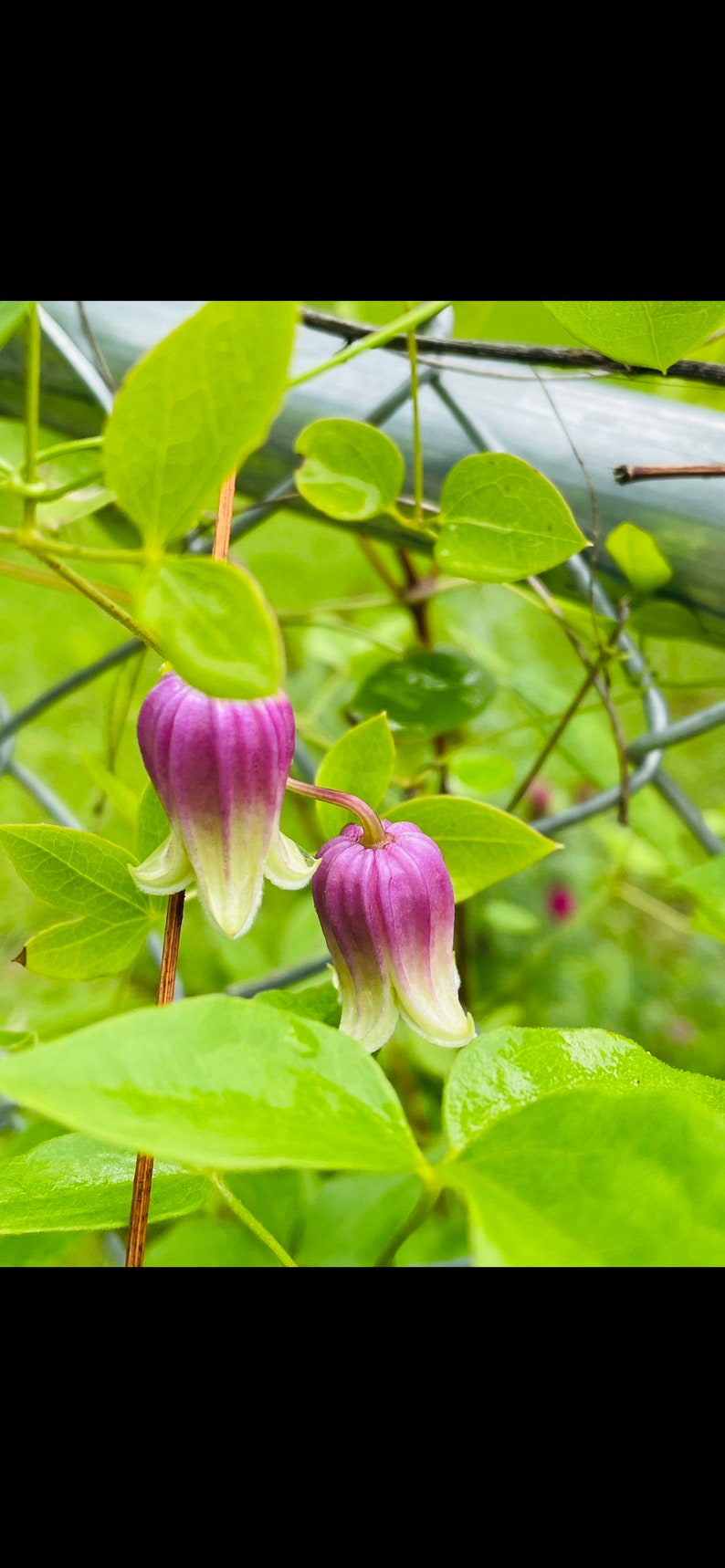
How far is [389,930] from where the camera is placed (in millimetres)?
392

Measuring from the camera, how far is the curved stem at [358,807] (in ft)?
1.24

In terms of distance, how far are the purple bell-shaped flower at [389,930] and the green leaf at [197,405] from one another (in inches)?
6.4

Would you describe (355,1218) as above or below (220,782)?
below

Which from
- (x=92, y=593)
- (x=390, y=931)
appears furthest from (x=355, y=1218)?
(x=92, y=593)

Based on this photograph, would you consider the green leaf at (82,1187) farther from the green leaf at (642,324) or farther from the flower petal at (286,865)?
the green leaf at (642,324)

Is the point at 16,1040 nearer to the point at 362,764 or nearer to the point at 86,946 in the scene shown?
the point at 86,946

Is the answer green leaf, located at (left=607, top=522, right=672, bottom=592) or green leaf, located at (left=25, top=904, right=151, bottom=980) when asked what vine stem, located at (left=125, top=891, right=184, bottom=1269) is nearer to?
green leaf, located at (left=25, top=904, right=151, bottom=980)

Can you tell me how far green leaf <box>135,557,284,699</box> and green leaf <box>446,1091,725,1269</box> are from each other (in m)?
0.12

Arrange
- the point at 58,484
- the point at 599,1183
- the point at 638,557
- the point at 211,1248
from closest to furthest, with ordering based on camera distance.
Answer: the point at 599,1183, the point at 638,557, the point at 211,1248, the point at 58,484

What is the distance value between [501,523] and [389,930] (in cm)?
17

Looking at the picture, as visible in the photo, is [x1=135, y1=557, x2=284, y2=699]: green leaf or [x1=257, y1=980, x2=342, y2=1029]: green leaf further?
[x1=257, y1=980, x2=342, y2=1029]: green leaf

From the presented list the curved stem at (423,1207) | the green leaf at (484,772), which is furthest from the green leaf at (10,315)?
the green leaf at (484,772)

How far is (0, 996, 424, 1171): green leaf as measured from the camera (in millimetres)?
230

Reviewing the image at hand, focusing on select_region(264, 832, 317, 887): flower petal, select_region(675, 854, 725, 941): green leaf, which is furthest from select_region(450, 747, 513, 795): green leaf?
select_region(264, 832, 317, 887): flower petal
